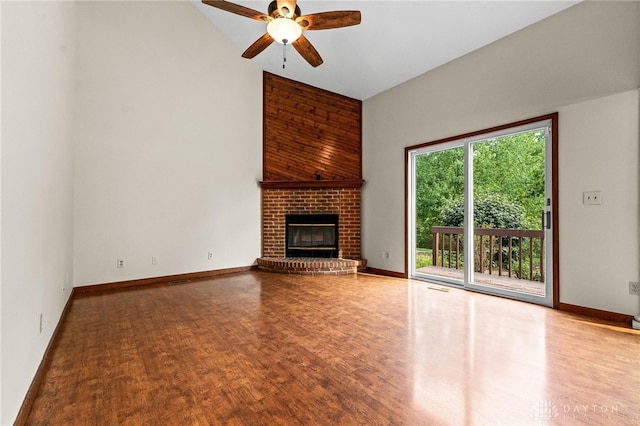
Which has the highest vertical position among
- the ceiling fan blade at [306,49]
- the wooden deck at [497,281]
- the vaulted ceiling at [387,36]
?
the vaulted ceiling at [387,36]

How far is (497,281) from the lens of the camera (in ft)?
14.8

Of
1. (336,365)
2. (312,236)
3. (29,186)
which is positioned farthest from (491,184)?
(29,186)

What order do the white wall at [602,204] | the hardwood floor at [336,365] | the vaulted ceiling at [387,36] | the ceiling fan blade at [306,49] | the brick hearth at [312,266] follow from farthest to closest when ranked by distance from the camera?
the brick hearth at [312,266]
the vaulted ceiling at [387,36]
the ceiling fan blade at [306,49]
the white wall at [602,204]
the hardwood floor at [336,365]

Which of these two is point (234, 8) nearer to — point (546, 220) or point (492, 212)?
point (492, 212)

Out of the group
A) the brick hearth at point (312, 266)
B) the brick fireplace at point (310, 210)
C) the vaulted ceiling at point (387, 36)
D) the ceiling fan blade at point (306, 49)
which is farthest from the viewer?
the brick fireplace at point (310, 210)

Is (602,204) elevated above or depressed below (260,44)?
below

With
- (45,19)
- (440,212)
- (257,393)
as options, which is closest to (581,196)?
(440,212)

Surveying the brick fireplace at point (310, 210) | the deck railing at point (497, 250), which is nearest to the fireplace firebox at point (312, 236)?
the brick fireplace at point (310, 210)

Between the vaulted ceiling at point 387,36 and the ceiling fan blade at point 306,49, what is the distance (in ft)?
2.76

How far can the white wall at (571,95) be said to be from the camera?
301cm

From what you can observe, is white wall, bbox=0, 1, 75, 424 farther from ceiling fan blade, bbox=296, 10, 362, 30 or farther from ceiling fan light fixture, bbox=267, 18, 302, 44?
ceiling fan blade, bbox=296, 10, 362, 30

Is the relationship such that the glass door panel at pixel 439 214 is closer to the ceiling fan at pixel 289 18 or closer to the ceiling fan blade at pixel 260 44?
the ceiling fan at pixel 289 18

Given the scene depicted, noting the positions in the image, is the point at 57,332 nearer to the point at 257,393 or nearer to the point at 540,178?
the point at 257,393

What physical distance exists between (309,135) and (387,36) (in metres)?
2.16
